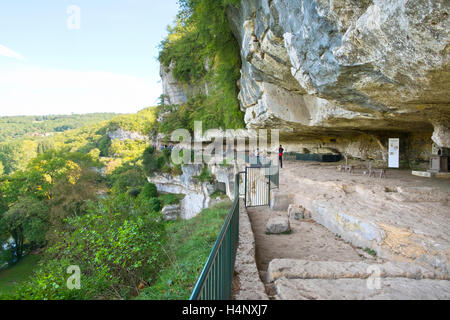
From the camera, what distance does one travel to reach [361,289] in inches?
94.2

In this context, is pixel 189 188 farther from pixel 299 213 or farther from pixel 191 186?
pixel 299 213

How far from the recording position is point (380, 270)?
2.73 metres

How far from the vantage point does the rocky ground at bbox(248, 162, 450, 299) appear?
96.3 inches

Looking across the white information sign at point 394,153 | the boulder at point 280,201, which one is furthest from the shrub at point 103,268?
the white information sign at point 394,153

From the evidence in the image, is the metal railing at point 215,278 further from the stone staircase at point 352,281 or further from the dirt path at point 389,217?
the dirt path at point 389,217

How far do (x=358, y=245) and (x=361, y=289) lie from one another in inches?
74.1

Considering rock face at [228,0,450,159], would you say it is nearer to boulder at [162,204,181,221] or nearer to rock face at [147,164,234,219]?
rock face at [147,164,234,219]

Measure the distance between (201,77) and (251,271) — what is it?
25767 millimetres

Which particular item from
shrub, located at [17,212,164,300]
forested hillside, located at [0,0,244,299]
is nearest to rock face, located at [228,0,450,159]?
forested hillside, located at [0,0,244,299]

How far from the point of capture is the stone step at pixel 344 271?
8.79 ft

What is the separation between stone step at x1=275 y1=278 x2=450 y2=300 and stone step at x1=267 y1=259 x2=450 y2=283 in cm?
8

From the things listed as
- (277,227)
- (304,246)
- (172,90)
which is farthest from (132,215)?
(172,90)
